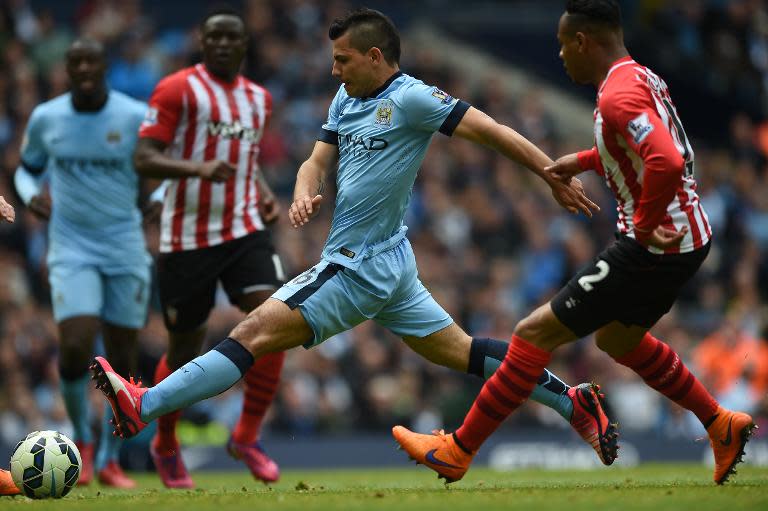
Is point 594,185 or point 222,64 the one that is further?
point 594,185

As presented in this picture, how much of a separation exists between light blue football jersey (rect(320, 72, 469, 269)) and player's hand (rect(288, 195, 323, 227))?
343 mm

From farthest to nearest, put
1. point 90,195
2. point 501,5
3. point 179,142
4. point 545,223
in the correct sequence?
point 501,5
point 545,223
point 90,195
point 179,142

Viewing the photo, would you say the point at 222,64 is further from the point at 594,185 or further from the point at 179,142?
the point at 594,185

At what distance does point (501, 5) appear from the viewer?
910 inches

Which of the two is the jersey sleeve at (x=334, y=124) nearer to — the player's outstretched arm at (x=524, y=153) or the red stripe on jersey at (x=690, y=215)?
the player's outstretched arm at (x=524, y=153)

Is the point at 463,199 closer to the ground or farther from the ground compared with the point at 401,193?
closer to the ground

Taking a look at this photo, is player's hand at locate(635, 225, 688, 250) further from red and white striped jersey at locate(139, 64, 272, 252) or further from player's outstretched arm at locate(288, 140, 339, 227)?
red and white striped jersey at locate(139, 64, 272, 252)

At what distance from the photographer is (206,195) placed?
355 inches

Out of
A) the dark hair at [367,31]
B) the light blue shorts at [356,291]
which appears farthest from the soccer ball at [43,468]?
the dark hair at [367,31]

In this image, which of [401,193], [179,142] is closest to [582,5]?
[401,193]

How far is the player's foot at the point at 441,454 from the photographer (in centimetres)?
727

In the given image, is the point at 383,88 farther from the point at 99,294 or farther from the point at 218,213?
the point at 99,294

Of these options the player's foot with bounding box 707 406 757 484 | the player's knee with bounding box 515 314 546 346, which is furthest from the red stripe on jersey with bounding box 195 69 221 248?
the player's foot with bounding box 707 406 757 484

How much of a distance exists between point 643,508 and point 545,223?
12264 mm
